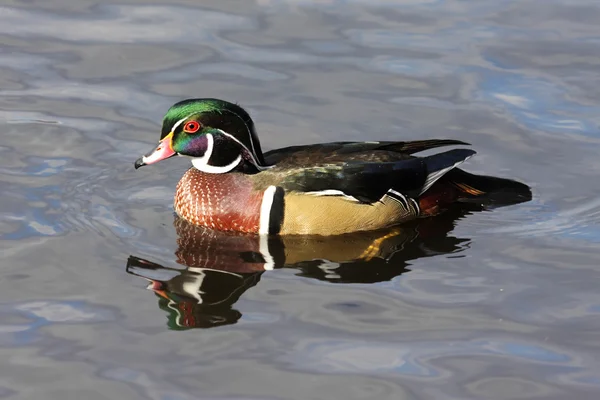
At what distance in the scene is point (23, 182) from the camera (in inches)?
377

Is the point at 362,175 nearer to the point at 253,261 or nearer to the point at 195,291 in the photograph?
the point at 253,261

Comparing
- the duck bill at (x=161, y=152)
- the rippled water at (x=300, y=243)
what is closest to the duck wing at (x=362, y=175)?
the rippled water at (x=300, y=243)

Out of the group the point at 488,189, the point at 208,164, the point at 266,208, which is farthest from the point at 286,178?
the point at 488,189

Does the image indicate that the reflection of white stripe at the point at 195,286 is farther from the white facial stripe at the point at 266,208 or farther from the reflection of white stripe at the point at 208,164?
the reflection of white stripe at the point at 208,164

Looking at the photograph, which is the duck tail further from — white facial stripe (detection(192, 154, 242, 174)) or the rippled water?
white facial stripe (detection(192, 154, 242, 174))

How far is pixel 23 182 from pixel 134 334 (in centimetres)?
269

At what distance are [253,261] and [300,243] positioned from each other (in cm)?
50

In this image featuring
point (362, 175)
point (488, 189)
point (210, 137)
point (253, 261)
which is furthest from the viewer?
point (488, 189)

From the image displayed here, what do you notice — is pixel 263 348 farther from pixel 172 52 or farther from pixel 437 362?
pixel 172 52

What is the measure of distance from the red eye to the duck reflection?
0.70 metres

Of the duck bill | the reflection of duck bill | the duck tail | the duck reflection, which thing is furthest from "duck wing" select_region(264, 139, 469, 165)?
the reflection of duck bill

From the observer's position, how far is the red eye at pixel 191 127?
357 inches

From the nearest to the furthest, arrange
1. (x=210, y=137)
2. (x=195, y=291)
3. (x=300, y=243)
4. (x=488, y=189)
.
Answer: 1. (x=195, y=291)
2. (x=300, y=243)
3. (x=210, y=137)
4. (x=488, y=189)

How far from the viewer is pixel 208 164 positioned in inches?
368
